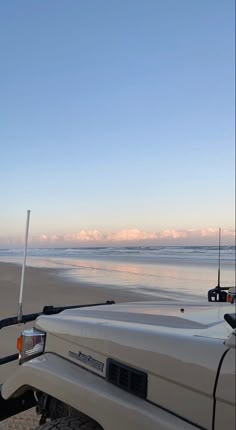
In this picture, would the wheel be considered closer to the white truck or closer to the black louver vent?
the white truck

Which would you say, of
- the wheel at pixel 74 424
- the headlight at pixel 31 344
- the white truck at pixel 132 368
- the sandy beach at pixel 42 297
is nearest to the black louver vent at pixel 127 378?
the white truck at pixel 132 368

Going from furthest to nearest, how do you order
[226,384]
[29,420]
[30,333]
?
[29,420] < [30,333] < [226,384]

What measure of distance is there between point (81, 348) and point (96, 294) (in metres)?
10.3

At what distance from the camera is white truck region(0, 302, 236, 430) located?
1701mm

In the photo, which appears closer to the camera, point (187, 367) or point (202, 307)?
point (187, 367)

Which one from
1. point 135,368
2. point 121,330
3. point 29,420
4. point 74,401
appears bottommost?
point 29,420

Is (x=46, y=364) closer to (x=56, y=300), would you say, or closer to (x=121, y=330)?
(x=121, y=330)

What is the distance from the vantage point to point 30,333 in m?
2.81

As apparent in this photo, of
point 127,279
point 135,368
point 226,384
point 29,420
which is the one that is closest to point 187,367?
point 226,384

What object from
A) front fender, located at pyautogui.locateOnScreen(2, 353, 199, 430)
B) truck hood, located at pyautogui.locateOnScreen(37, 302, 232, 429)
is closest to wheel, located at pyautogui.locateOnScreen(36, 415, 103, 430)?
front fender, located at pyautogui.locateOnScreen(2, 353, 199, 430)

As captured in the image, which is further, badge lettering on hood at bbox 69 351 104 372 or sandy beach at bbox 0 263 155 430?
sandy beach at bbox 0 263 155 430

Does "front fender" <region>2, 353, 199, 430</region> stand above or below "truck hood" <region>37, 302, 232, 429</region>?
below

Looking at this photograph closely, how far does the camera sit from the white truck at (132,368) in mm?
1701

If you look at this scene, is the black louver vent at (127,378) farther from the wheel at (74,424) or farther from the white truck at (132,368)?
the wheel at (74,424)
